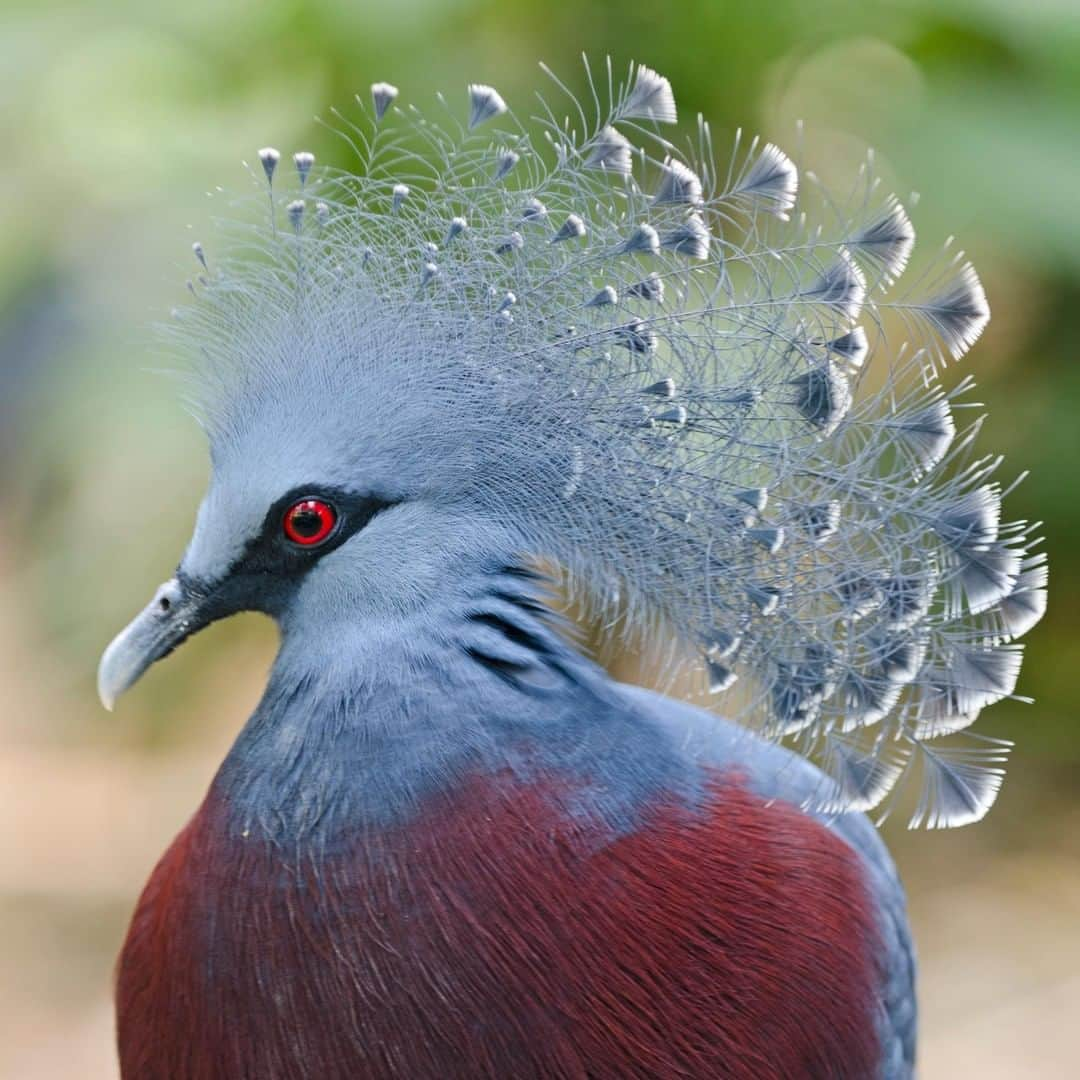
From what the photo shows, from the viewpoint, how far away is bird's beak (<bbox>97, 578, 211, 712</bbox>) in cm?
165

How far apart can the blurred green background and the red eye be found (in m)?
1.33

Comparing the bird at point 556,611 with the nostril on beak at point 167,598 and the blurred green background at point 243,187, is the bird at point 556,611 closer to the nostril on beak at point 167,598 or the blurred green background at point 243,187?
the nostril on beak at point 167,598

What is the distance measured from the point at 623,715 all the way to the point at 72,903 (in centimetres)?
301

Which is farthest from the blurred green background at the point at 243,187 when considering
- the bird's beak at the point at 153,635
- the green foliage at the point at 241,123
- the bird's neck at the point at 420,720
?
the bird's neck at the point at 420,720

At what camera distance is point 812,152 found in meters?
3.22

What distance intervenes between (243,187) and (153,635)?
5.84 feet

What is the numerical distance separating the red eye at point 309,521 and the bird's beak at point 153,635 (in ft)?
0.47

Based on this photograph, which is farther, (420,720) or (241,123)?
(241,123)

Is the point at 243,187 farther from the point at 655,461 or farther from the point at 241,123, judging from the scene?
the point at 655,461

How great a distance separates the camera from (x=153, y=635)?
→ 167cm

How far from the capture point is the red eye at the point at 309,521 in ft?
5.21

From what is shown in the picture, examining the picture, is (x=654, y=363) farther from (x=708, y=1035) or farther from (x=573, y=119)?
(x=573, y=119)

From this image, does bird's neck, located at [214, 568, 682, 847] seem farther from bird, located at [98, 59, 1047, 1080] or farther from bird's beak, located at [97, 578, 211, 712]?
bird's beak, located at [97, 578, 211, 712]

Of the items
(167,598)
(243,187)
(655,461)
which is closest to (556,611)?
(655,461)
